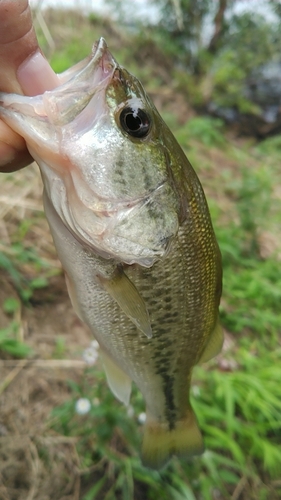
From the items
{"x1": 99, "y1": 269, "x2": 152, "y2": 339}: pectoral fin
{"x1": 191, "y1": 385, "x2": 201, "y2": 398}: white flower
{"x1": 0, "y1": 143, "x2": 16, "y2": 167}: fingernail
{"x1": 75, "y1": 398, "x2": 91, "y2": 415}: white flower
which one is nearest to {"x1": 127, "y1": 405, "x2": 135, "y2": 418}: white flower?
{"x1": 75, "y1": 398, "x2": 91, "y2": 415}: white flower

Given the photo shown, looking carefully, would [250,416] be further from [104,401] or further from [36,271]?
[36,271]

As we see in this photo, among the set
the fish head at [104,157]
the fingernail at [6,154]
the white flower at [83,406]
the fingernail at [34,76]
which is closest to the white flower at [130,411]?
the white flower at [83,406]

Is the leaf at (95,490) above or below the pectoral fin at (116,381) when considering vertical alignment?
below

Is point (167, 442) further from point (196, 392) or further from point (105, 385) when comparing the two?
point (196, 392)

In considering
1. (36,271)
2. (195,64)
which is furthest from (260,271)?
(195,64)

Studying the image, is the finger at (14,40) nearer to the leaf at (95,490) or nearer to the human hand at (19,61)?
the human hand at (19,61)

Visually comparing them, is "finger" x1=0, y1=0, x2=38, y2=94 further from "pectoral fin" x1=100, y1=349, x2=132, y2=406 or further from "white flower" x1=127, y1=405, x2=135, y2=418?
"white flower" x1=127, y1=405, x2=135, y2=418

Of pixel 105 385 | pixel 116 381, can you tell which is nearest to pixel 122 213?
pixel 116 381
